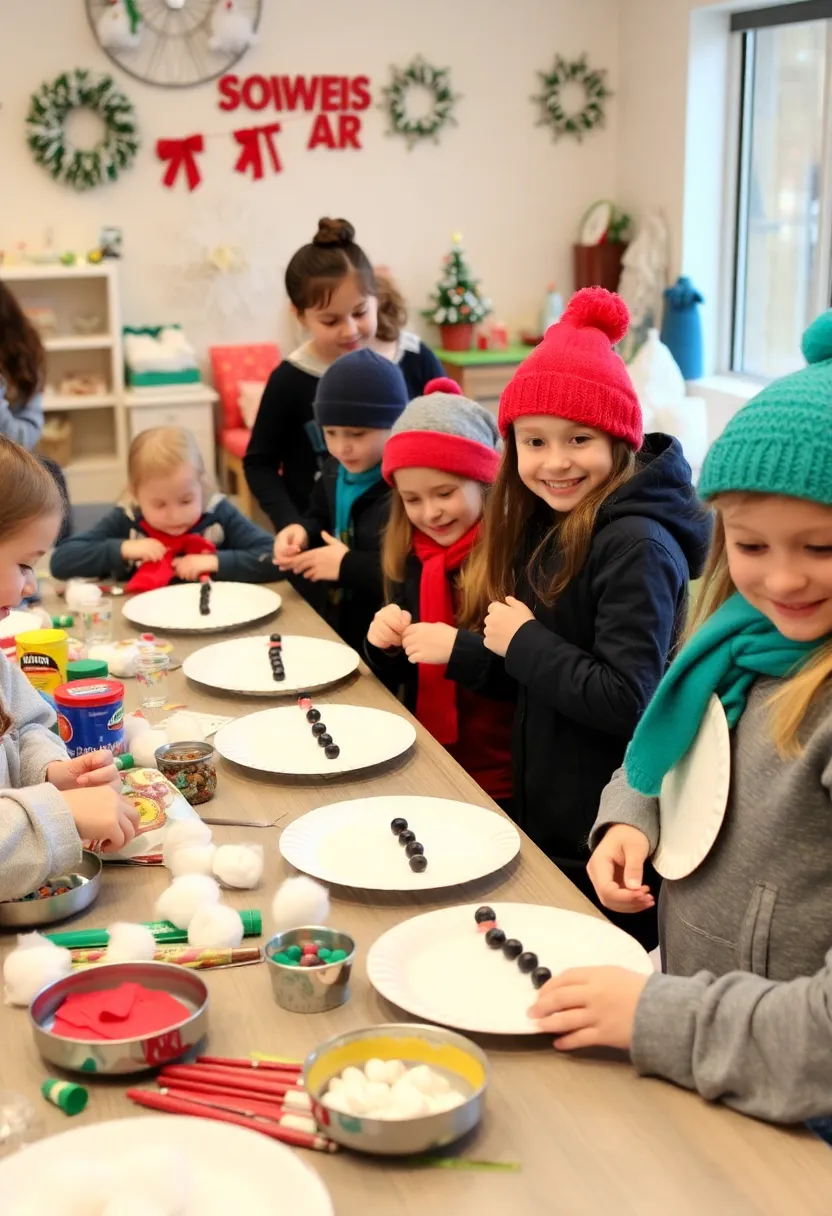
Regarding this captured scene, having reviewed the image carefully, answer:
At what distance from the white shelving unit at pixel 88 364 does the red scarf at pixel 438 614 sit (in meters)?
4.00

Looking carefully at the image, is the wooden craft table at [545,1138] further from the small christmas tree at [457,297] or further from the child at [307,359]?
the small christmas tree at [457,297]

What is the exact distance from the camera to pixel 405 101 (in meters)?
6.18

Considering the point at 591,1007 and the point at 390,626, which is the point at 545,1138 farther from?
the point at 390,626

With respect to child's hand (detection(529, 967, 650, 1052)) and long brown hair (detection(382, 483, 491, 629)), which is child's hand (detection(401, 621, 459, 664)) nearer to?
long brown hair (detection(382, 483, 491, 629))

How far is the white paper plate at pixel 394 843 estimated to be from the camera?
4.73 feet

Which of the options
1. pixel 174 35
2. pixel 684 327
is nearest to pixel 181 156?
pixel 174 35

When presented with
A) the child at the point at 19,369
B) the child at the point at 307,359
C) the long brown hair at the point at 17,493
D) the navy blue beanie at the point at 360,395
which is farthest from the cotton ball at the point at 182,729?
the child at the point at 19,369

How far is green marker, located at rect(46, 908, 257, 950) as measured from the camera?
4.29ft

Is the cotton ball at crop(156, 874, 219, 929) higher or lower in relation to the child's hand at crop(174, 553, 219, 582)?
lower

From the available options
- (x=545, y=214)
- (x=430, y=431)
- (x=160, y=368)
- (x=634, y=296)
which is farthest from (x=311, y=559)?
(x=545, y=214)

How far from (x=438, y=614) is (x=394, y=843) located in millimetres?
784

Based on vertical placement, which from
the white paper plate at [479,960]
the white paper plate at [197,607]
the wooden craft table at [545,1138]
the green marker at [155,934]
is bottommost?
the wooden craft table at [545,1138]

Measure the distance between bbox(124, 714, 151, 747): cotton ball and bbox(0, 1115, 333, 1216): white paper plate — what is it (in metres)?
0.87

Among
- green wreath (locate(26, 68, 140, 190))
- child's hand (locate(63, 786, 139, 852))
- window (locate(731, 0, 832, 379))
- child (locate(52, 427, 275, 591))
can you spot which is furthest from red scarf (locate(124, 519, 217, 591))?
green wreath (locate(26, 68, 140, 190))
